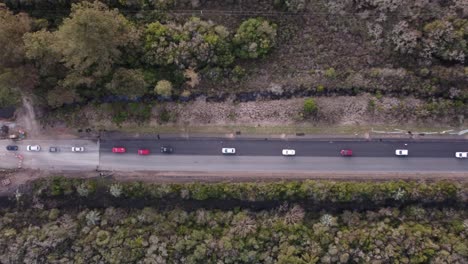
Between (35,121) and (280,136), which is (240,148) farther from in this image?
(35,121)

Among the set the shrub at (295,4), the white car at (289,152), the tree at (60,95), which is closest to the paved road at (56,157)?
the tree at (60,95)

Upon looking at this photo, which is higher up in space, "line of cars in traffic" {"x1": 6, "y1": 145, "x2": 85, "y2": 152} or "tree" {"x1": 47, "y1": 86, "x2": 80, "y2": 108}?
"tree" {"x1": 47, "y1": 86, "x2": 80, "y2": 108}

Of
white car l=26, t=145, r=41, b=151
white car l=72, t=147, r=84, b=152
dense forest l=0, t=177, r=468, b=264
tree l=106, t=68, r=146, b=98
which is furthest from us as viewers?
white car l=26, t=145, r=41, b=151

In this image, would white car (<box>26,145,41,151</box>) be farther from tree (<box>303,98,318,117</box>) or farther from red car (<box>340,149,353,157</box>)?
red car (<box>340,149,353,157</box>)

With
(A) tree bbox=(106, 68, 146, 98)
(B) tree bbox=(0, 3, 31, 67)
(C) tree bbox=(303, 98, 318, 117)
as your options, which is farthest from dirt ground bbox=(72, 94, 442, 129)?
(B) tree bbox=(0, 3, 31, 67)

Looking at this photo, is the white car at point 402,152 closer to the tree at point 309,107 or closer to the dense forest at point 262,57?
Answer: the dense forest at point 262,57

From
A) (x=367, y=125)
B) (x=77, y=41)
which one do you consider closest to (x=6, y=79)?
(x=77, y=41)
